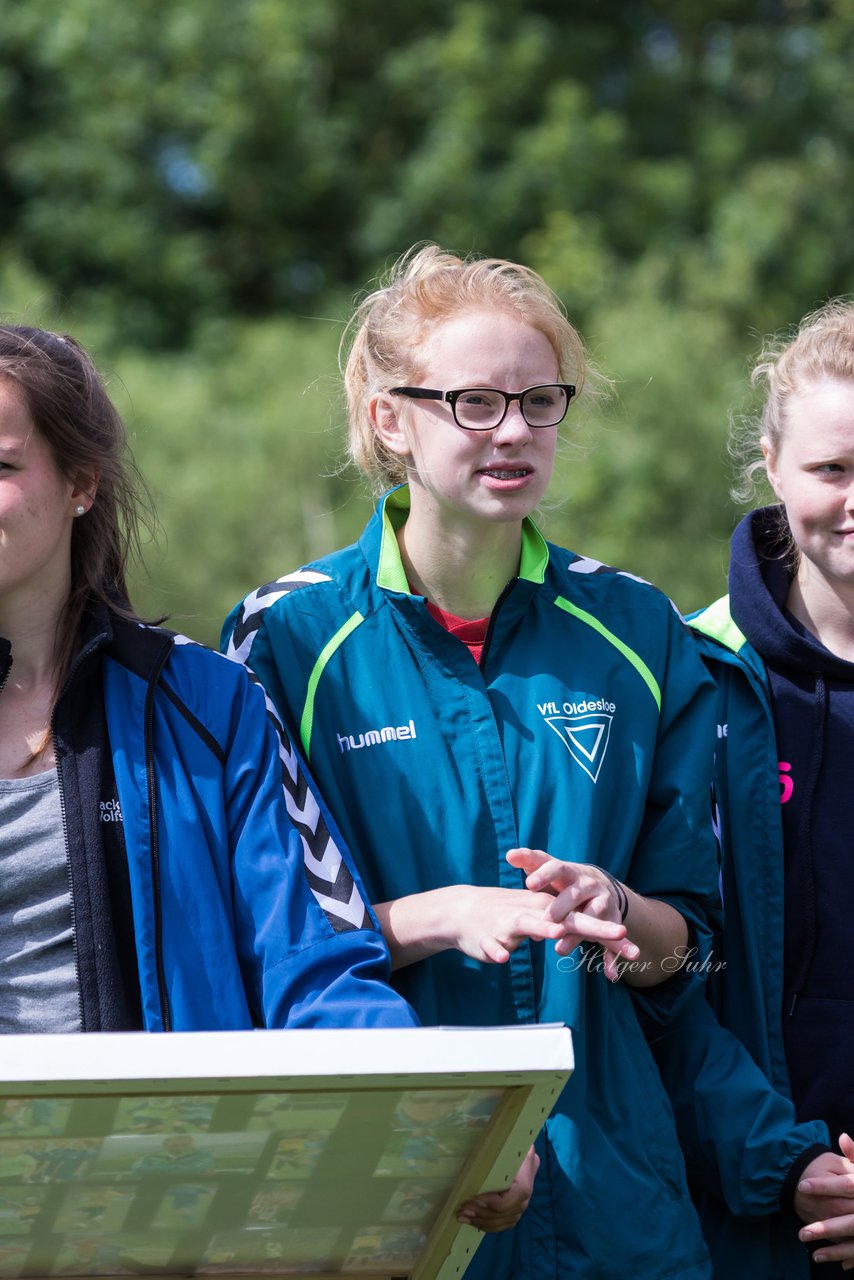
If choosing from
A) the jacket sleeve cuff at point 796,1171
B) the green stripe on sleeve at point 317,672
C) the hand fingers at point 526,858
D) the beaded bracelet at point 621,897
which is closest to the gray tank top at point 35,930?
the green stripe on sleeve at point 317,672

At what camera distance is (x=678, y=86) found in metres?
19.8

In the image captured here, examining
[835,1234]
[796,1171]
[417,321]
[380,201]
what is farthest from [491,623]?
[380,201]

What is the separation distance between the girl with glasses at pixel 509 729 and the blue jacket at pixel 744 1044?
13cm

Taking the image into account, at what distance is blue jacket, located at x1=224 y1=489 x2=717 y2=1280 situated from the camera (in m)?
2.42

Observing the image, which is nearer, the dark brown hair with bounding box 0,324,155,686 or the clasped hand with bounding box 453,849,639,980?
the clasped hand with bounding box 453,849,639,980


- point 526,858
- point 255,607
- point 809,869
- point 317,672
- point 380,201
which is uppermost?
point 380,201

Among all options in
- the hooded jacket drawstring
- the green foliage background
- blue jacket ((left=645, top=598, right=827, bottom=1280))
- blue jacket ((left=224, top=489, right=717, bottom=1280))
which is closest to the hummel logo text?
blue jacket ((left=224, top=489, right=717, bottom=1280))

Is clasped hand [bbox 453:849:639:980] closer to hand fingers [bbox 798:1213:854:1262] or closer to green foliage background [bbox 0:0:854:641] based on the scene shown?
hand fingers [bbox 798:1213:854:1262]

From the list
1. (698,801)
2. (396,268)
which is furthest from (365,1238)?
(396,268)

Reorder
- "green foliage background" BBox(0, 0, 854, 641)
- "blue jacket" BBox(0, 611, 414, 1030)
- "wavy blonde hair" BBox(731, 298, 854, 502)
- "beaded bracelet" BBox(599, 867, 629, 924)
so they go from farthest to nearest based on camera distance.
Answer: "green foliage background" BBox(0, 0, 854, 641)
"wavy blonde hair" BBox(731, 298, 854, 502)
"beaded bracelet" BBox(599, 867, 629, 924)
"blue jacket" BBox(0, 611, 414, 1030)

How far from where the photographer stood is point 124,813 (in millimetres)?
2160

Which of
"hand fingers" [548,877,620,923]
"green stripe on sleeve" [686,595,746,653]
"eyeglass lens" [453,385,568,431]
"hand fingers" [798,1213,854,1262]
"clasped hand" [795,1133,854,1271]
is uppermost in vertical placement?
"eyeglass lens" [453,385,568,431]

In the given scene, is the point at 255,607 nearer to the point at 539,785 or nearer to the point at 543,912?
the point at 539,785

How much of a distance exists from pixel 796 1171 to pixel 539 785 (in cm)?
74
